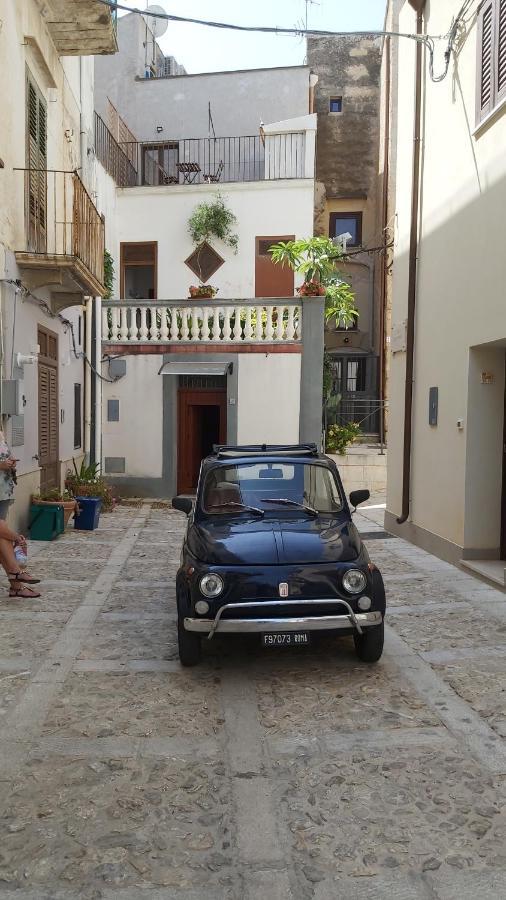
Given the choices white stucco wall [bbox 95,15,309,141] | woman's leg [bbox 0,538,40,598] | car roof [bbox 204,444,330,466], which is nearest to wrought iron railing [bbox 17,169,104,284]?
woman's leg [bbox 0,538,40,598]

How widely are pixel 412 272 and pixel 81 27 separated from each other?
6.77 meters

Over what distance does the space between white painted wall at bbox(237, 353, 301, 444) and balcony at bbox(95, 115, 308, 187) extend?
18.9ft

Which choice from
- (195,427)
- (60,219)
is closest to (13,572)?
(60,219)

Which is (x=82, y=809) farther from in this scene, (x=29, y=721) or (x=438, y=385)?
(x=438, y=385)

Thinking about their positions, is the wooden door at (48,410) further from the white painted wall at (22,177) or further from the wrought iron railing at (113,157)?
the wrought iron railing at (113,157)

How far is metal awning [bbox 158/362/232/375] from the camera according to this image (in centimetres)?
1542

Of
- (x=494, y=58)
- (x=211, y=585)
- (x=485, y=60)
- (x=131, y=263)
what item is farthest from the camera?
(x=131, y=263)

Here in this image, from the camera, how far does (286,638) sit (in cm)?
494

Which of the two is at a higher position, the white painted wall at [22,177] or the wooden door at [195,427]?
the white painted wall at [22,177]

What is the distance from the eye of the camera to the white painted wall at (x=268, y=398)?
51.9ft

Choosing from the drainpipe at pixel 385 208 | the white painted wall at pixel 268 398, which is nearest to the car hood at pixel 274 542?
the white painted wall at pixel 268 398

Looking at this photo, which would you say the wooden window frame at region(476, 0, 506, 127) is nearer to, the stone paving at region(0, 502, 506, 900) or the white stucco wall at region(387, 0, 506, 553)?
the white stucco wall at region(387, 0, 506, 553)

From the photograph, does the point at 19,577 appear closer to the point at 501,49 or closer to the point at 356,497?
the point at 356,497

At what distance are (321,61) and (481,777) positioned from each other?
25954 mm
